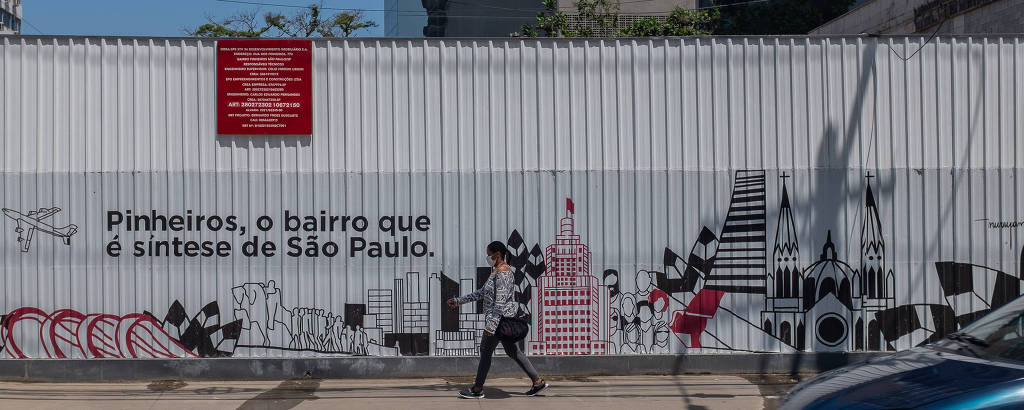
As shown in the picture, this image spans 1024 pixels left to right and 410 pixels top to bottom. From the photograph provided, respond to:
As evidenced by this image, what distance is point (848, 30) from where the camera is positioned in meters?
22.0

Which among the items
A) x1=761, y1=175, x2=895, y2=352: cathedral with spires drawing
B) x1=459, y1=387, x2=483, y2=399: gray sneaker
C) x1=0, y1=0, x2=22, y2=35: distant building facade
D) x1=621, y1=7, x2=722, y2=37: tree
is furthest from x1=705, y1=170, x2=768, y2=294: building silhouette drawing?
x1=0, y1=0, x2=22, y2=35: distant building facade

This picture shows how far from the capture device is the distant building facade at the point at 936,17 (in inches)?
560

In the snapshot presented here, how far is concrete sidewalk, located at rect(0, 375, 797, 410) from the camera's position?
27.6 feet

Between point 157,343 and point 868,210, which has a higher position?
point 868,210

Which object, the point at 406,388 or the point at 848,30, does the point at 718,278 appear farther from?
the point at 848,30

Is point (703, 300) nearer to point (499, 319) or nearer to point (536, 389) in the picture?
point (536, 389)

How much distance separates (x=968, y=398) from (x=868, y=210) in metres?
5.48

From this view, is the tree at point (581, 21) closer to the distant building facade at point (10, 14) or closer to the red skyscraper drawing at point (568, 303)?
the red skyscraper drawing at point (568, 303)

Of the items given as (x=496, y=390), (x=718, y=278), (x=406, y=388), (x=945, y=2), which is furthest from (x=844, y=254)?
(x=945, y=2)

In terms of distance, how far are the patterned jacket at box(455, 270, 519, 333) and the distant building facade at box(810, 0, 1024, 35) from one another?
23.0 ft

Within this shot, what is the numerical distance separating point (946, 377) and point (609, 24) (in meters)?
26.3

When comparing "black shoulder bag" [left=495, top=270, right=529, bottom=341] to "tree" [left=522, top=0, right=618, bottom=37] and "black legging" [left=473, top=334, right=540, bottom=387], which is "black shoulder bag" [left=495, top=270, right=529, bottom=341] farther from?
"tree" [left=522, top=0, right=618, bottom=37]

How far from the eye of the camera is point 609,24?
30.3m

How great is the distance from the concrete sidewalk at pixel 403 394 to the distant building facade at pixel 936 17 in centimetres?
602
